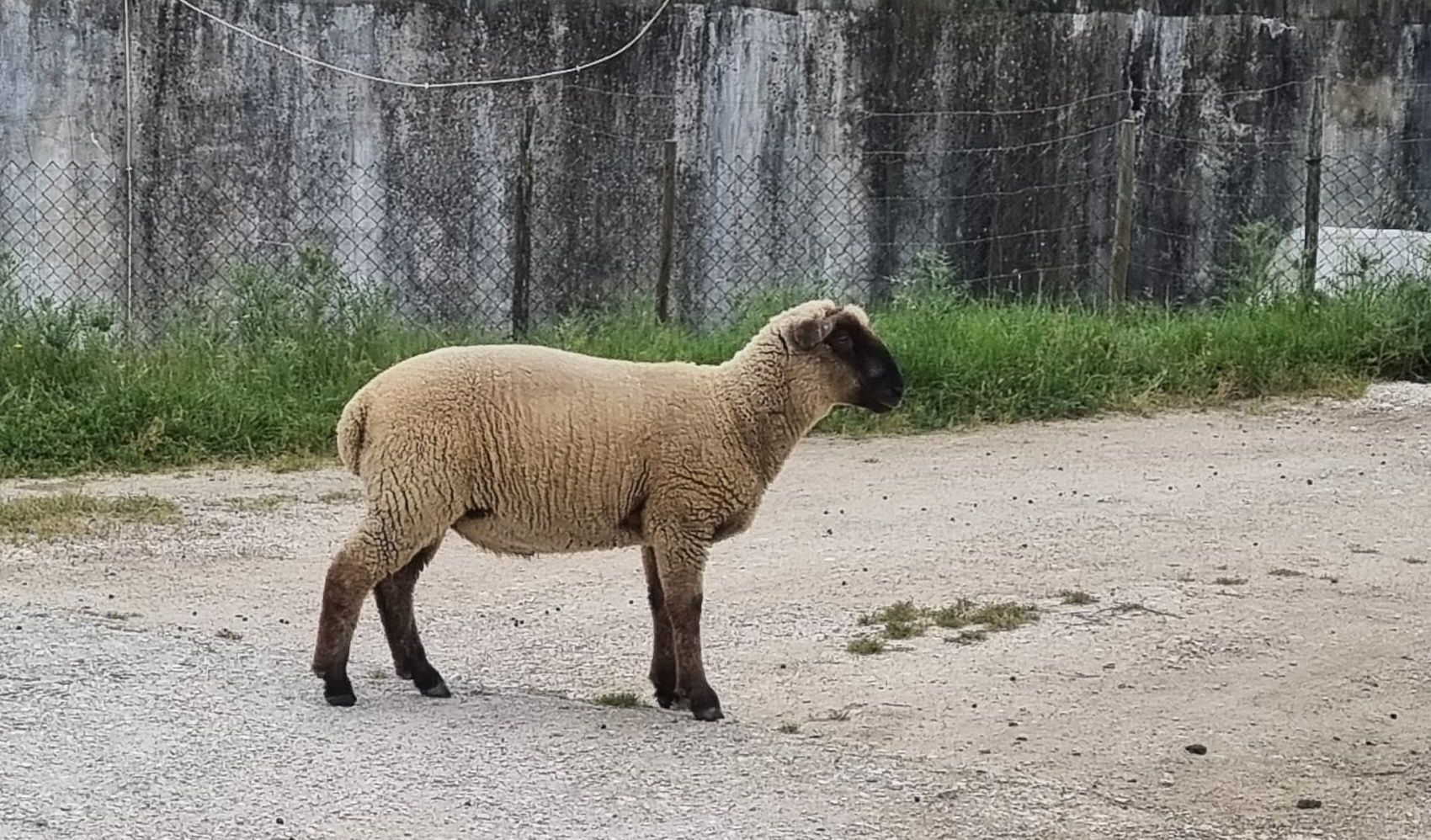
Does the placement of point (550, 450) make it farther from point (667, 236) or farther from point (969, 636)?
point (667, 236)

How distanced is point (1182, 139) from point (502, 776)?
8.65 metres

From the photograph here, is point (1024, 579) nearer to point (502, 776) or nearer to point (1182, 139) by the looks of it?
point (502, 776)

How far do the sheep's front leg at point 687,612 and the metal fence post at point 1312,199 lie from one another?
6.51 meters

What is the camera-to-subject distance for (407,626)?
18.4ft

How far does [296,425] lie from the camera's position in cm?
920

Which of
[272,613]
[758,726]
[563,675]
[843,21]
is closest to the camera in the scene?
[758,726]

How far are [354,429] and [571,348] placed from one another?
466cm

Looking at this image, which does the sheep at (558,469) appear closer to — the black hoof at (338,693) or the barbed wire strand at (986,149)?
the black hoof at (338,693)

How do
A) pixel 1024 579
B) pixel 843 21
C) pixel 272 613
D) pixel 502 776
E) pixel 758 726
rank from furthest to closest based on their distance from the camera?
pixel 843 21
pixel 1024 579
pixel 272 613
pixel 758 726
pixel 502 776

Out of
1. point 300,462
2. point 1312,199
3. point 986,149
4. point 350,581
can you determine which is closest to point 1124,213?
point 1312,199

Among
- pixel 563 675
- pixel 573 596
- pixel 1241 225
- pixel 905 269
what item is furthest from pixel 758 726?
pixel 1241 225

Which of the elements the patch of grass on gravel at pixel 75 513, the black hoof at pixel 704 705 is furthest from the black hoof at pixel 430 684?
the patch of grass on gravel at pixel 75 513

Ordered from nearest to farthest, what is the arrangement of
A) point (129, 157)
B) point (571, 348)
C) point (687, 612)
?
point (687, 612) → point (571, 348) → point (129, 157)

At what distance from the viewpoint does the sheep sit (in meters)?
5.41
